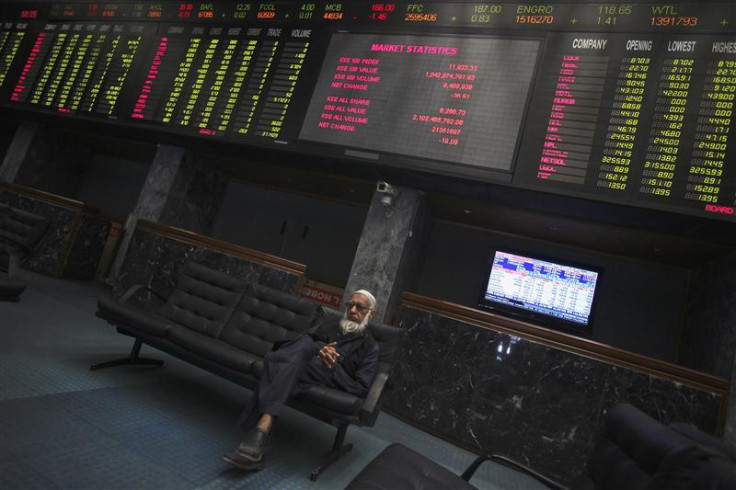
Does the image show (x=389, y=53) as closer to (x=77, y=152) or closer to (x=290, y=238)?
(x=290, y=238)

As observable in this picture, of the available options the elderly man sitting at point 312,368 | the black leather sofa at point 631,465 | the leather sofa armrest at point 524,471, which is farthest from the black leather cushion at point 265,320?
the leather sofa armrest at point 524,471

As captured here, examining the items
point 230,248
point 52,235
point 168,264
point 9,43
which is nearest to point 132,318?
point 230,248

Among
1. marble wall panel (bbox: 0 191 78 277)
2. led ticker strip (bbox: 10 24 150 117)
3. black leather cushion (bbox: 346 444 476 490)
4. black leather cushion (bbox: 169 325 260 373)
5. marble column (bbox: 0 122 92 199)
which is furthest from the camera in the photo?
marble column (bbox: 0 122 92 199)

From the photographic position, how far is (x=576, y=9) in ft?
13.6

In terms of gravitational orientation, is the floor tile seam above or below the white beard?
below

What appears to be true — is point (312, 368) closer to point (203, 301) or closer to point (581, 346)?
point (203, 301)

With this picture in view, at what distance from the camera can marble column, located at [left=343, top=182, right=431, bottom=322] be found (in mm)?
4762

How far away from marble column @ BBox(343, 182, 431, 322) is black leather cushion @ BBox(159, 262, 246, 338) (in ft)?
5.12

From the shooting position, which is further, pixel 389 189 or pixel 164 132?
pixel 164 132

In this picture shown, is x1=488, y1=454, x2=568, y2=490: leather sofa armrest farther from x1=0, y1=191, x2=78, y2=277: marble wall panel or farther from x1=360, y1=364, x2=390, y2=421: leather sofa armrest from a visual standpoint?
x1=0, y1=191, x2=78, y2=277: marble wall panel

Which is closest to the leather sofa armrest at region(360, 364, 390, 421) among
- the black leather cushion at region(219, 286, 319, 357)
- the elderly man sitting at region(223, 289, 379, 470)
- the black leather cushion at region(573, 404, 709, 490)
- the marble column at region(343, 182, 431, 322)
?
the elderly man sitting at region(223, 289, 379, 470)

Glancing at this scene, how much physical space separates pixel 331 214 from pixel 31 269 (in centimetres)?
525

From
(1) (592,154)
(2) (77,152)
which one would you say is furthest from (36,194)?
(1) (592,154)

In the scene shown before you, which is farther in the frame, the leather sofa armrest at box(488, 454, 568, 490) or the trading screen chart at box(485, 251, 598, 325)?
the trading screen chart at box(485, 251, 598, 325)
